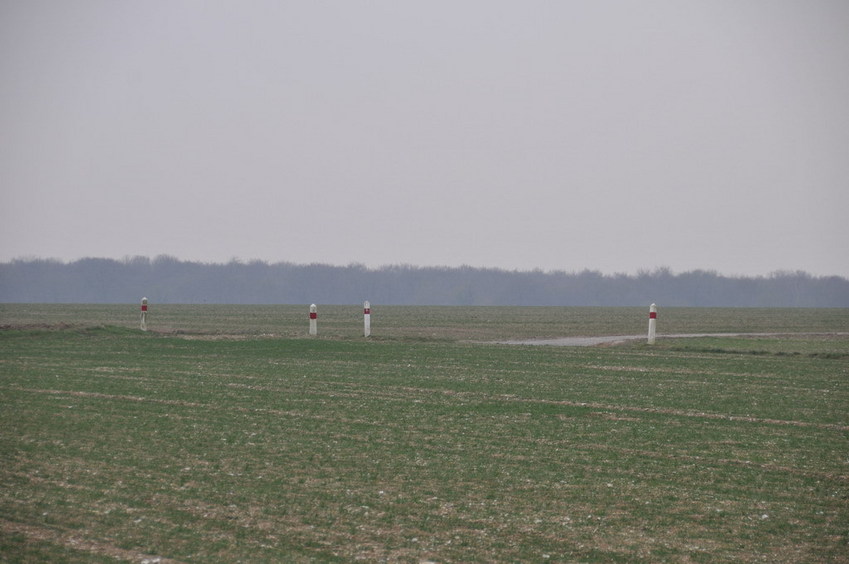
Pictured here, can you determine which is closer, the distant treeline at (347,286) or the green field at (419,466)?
the green field at (419,466)

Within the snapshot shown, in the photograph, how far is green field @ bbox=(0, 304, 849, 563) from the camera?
5793mm

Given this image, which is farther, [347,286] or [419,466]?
[347,286]

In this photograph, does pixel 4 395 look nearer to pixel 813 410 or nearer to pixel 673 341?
pixel 813 410

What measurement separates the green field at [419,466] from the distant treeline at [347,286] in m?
135

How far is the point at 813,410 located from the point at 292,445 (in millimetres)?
6698

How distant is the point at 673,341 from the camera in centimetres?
2612

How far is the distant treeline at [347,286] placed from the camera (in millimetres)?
150125

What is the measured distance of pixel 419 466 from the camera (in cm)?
795

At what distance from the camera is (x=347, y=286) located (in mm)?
162875

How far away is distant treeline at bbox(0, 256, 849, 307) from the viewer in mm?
150125

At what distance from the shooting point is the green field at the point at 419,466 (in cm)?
579

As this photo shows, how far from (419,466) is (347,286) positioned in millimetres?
Answer: 155507

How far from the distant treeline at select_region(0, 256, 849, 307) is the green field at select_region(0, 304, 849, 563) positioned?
135221 mm

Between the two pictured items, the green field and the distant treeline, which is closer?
the green field
